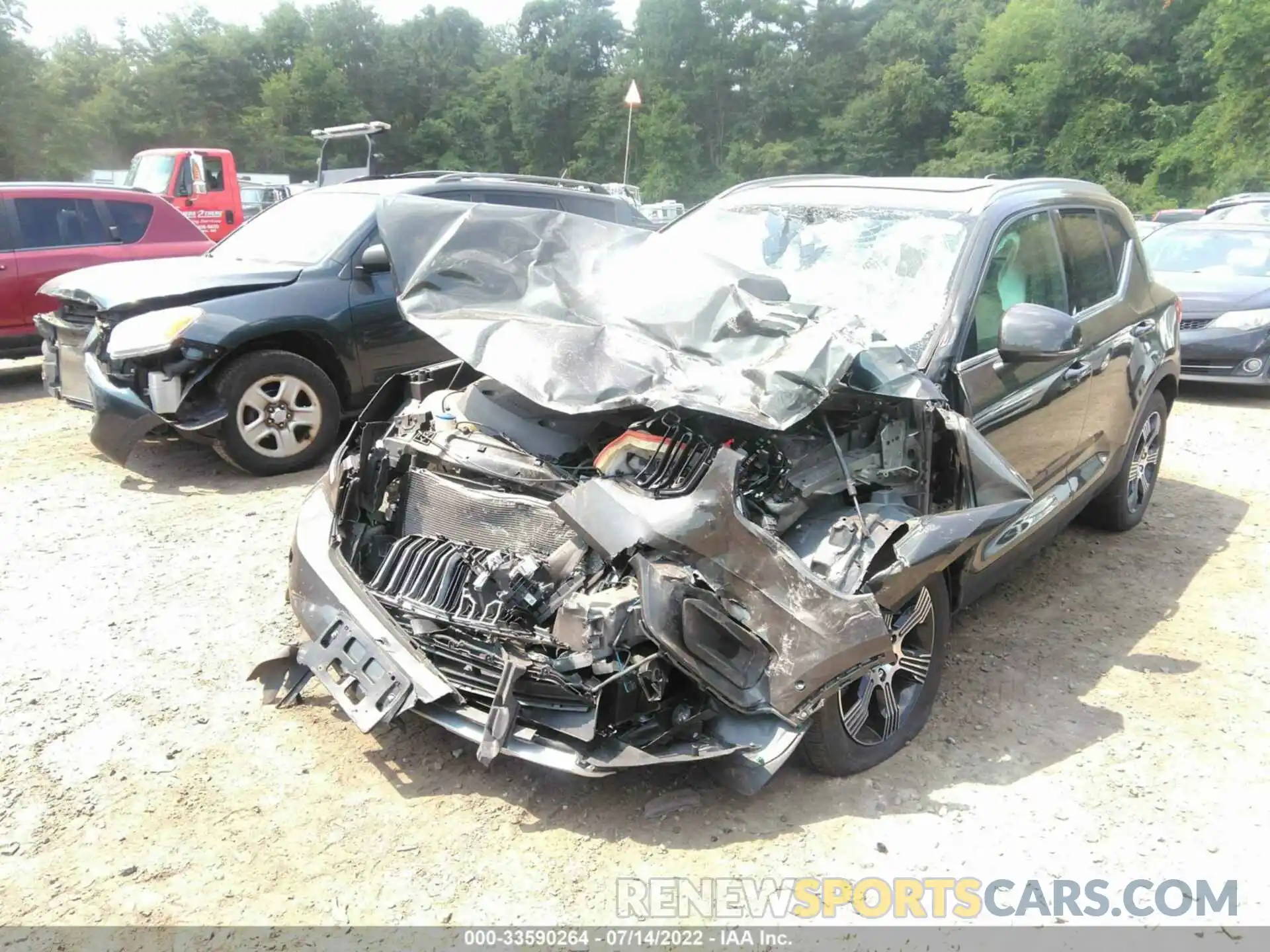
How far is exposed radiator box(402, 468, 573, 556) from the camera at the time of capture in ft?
9.59

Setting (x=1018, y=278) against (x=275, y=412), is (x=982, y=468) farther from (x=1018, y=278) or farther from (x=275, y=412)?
(x=275, y=412)

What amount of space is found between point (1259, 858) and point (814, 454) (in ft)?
5.82

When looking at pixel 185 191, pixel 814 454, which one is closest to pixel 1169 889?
pixel 814 454

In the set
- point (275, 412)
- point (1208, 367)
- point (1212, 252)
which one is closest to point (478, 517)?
point (275, 412)

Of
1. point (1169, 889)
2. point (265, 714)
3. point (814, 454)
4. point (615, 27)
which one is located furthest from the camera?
point (615, 27)

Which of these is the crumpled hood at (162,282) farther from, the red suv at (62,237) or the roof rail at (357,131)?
the roof rail at (357,131)

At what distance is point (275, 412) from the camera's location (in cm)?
559

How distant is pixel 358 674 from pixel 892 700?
1777 millimetres

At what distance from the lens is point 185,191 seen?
15.2m

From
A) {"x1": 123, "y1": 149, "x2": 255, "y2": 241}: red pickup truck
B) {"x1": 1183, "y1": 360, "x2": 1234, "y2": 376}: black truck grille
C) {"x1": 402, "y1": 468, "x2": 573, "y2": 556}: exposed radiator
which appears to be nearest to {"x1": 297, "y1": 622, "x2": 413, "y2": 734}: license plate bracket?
{"x1": 402, "y1": 468, "x2": 573, "y2": 556}: exposed radiator

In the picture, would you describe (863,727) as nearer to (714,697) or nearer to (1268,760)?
(714,697)

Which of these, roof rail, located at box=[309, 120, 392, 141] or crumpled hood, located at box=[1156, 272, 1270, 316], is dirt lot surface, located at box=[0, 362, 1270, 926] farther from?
roof rail, located at box=[309, 120, 392, 141]

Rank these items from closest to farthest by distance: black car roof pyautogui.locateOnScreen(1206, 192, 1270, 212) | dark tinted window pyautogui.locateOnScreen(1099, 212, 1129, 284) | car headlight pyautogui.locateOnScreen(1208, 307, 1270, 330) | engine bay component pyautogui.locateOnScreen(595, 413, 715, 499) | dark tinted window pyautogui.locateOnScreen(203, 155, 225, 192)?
engine bay component pyautogui.locateOnScreen(595, 413, 715, 499) < dark tinted window pyautogui.locateOnScreen(1099, 212, 1129, 284) < car headlight pyautogui.locateOnScreen(1208, 307, 1270, 330) < black car roof pyautogui.locateOnScreen(1206, 192, 1270, 212) < dark tinted window pyautogui.locateOnScreen(203, 155, 225, 192)

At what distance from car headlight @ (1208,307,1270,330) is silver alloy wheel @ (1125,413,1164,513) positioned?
4100 millimetres
